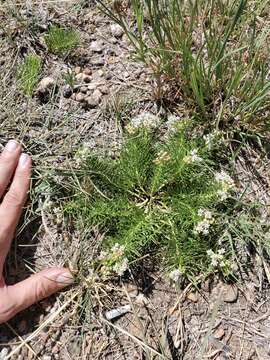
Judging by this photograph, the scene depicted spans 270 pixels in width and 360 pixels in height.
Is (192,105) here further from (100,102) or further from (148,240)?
(148,240)

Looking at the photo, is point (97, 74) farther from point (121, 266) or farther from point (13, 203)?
point (121, 266)

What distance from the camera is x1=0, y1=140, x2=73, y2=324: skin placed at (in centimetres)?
233

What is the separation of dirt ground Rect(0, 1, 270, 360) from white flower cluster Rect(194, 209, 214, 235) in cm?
30

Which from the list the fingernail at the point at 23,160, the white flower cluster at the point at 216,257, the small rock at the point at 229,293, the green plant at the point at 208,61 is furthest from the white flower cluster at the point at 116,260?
the green plant at the point at 208,61

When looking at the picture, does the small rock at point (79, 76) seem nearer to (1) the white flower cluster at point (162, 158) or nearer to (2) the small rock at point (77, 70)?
(2) the small rock at point (77, 70)

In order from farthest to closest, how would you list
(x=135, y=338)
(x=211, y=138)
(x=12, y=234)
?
1. (x=12, y=234)
2. (x=211, y=138)
3. (x=135, y=338)

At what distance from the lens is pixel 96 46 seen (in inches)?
106

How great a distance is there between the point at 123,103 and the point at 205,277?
3.14 ft

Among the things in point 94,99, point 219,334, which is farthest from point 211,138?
point 219,334

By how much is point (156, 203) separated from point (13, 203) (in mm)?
689

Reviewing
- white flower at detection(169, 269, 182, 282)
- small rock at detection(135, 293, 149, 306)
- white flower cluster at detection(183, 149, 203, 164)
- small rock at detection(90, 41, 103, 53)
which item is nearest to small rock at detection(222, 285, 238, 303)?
white flower at detection(169, 269, 182, 282)

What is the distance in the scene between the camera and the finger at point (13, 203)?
93.9 inches

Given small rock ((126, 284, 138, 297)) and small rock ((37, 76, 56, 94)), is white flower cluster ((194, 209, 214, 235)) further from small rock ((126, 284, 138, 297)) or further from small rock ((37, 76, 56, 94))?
small rock ((37, 76, 56, 94))

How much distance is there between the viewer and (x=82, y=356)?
2350mm
